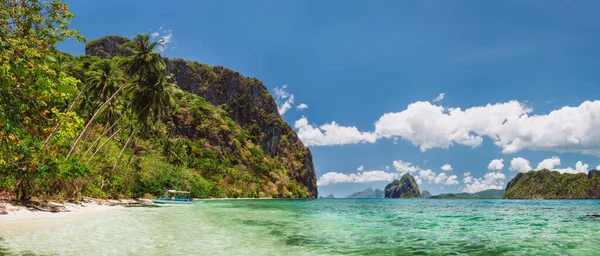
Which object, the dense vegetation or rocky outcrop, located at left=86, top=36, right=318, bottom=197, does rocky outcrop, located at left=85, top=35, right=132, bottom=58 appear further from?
the dense vegetation

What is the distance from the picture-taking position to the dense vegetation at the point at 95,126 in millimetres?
8930

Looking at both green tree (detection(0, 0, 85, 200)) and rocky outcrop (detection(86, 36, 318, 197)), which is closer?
green tree (detection(0, 0, 85, 200))

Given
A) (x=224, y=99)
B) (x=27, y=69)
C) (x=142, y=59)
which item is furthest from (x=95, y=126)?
(x=224, y=99)

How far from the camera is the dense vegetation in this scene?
8.93m

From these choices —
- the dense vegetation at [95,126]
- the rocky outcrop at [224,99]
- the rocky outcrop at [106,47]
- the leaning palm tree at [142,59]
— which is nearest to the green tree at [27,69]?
the dense vegetation at [95,126]

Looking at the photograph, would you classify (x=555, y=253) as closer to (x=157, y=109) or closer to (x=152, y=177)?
(x=157, y=109)

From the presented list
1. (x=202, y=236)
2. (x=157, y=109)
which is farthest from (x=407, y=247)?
(x=157, y=109)

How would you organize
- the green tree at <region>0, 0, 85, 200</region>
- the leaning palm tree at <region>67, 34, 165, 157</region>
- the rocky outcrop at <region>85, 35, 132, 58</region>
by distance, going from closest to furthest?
the green tree at <region>0, 0, 85, 200</region>
the leaning palm tree at <region>67, 34, 165, 157</region>
the rocky outcrop at <region>85, 35, 132, 58</region>

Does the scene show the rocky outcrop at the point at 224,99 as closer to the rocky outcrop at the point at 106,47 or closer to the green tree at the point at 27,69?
the rocky outcrop at the point at 106,47

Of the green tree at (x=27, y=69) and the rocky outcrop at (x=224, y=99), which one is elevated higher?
the rocky outcrop at (x=224, y=99)

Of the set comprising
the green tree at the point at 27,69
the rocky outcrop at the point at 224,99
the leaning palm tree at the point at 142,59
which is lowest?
the green tree at the point at 27,69

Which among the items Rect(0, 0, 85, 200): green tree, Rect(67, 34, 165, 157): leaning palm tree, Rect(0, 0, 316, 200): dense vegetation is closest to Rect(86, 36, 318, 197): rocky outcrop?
Rect(0, 0, 316, 200): dense vegetation

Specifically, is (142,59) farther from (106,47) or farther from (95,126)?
(106,47)

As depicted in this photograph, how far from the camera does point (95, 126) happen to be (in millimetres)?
67562
